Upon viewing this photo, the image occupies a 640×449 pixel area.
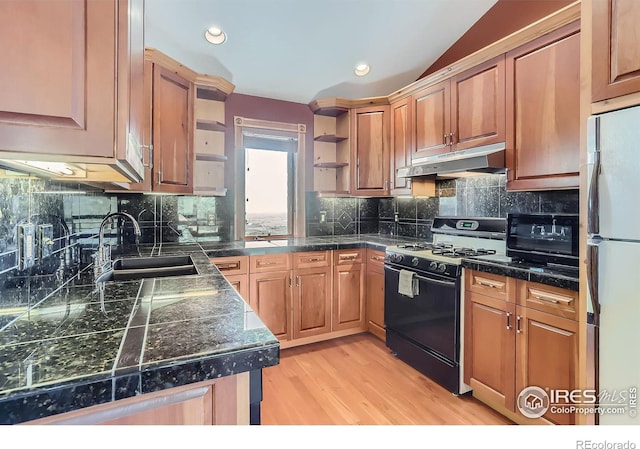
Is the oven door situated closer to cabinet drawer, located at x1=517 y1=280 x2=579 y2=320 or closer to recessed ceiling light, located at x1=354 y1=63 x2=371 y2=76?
cabinet drawer, located at x1=517 y1=280 x2=579 y2=320

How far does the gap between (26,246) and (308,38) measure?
2442 millimetres

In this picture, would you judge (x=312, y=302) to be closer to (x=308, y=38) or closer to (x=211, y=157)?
(x=211, y=157)

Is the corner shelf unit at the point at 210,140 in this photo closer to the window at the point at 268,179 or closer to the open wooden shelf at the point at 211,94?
the open wooden shelf at the point at 211,94

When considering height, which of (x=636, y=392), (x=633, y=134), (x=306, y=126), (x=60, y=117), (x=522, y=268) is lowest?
(x=636, y=392)

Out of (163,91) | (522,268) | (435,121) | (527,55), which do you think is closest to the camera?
(522,268)

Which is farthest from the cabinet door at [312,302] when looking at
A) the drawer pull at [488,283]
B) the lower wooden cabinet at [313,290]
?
the drawer pull at [488,283]

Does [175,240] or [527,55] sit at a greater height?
[527,55]

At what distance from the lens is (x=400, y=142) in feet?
10.2

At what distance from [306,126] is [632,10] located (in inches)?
104

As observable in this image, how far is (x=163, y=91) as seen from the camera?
232cm

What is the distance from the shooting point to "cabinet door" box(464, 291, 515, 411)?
6.10ft

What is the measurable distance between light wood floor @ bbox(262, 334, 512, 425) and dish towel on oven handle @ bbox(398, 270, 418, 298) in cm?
62

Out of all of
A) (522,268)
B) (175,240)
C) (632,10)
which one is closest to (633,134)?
(632,10)
